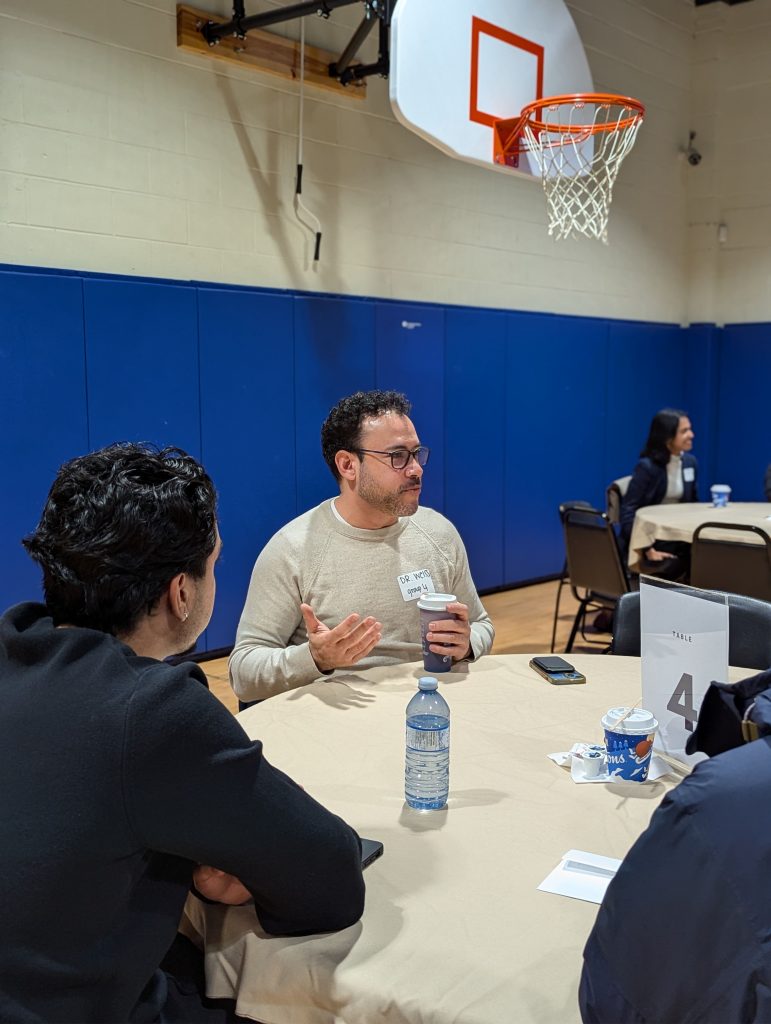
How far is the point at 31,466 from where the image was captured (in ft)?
13.9

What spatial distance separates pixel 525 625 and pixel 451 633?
12.3 feet

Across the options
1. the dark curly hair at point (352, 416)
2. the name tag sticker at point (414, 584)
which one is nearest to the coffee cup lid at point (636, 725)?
the name tag sticker at point (414, 584)

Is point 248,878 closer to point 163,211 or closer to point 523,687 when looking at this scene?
point 523,687

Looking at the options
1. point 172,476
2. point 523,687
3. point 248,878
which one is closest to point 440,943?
point 248,878

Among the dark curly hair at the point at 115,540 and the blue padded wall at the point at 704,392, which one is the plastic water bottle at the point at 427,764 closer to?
the dark curly hair at the point at 115,540

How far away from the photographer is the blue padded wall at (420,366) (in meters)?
5.83

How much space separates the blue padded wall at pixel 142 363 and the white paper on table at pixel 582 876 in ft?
11.8

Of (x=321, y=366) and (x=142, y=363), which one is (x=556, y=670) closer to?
(x=142, y=363)

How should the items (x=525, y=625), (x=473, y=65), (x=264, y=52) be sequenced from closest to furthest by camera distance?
(x=473, y=65), (x=264, y=52), (x=525, y=625)

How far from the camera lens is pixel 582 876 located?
1344 millimetres

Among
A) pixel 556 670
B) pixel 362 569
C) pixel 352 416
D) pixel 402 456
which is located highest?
pixel 352 416

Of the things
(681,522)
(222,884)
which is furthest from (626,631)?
(681,522)

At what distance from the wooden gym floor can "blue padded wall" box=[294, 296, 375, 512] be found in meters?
1.23

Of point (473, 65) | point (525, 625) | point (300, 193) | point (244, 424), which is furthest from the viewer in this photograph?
point (525, 625)
